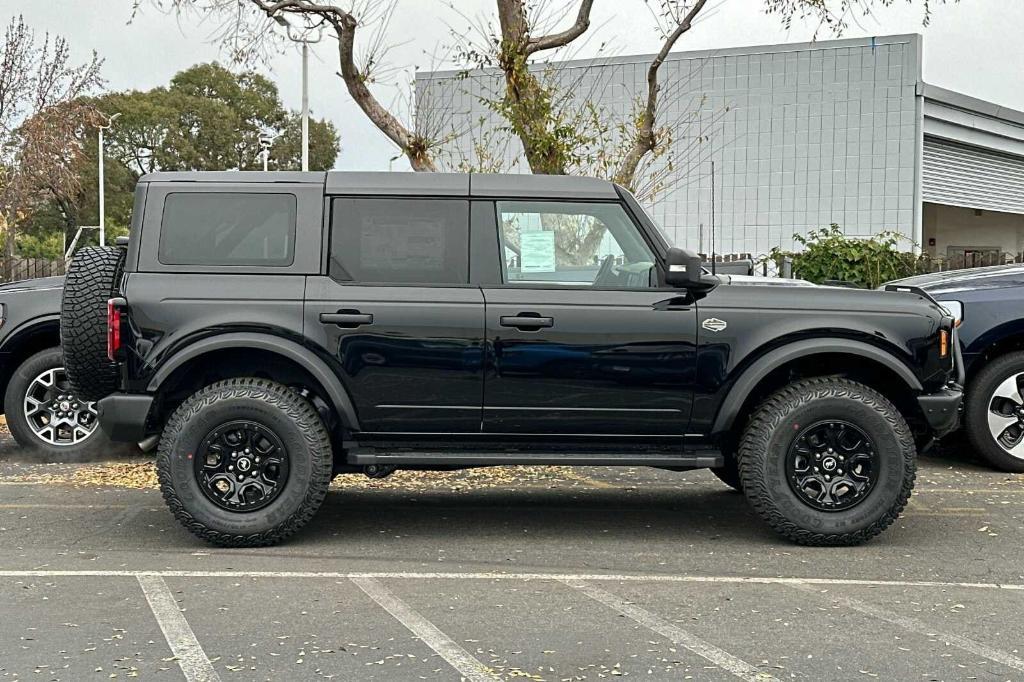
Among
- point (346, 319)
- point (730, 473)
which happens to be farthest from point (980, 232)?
point (346, 319)

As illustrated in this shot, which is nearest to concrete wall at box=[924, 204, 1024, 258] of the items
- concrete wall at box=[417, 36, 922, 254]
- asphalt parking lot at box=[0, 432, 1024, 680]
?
concrete wall at box=[417, 36, 922, 254]

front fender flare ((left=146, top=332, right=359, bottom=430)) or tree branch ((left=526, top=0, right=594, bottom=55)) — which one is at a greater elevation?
tree branch ((left=526, top=0, right=594, bottom=55))

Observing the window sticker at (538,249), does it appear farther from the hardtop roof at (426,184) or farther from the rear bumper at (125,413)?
the rear bumper at (125,413)

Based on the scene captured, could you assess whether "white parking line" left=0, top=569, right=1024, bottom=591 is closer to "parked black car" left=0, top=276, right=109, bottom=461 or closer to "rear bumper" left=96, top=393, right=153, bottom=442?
"rear bumper" left=96, top=393, right=153, bottom=442

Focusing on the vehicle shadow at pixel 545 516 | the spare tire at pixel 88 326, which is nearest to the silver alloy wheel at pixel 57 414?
the vehicle shadow at pixel 545 516

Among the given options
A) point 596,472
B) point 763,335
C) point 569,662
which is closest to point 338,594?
point 569,662

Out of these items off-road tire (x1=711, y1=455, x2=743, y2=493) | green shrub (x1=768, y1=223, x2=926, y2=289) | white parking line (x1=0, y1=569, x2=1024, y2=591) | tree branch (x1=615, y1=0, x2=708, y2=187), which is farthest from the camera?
green shrub (x1=768, y1=223, x2=926, y2=289)

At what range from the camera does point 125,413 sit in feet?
21.1

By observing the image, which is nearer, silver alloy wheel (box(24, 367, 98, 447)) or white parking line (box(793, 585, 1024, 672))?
white parking line (box(793, 585, 1024, 672))

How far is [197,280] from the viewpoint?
257 inches

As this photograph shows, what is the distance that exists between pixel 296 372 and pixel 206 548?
1.02m

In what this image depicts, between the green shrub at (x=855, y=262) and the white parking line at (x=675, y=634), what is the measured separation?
12.6 meters

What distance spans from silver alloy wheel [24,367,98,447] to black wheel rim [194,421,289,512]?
125 inches

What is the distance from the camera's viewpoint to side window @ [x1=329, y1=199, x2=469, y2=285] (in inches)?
260
